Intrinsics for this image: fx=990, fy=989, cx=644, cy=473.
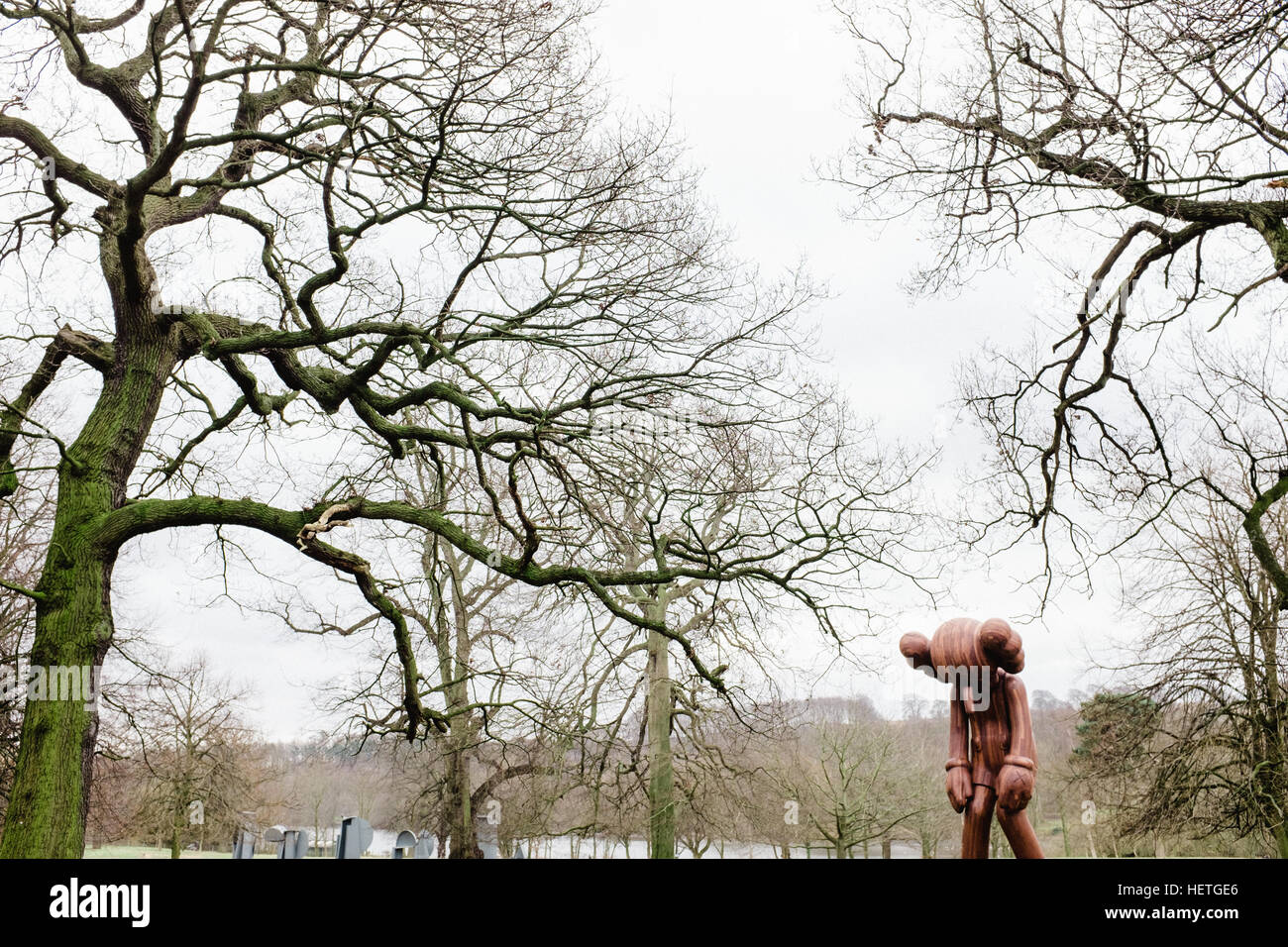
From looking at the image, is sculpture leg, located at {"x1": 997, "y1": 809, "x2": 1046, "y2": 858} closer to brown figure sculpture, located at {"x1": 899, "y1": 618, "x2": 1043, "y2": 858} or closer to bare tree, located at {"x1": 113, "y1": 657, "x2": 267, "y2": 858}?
brown figure sculpture, located at {"x1": 899, "y1": 618, "x2": 1043, "y2": 858}

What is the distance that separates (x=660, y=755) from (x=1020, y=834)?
916cm

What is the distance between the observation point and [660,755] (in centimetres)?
1311

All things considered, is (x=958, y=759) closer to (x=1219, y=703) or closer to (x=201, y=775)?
(x=1219, y=703)

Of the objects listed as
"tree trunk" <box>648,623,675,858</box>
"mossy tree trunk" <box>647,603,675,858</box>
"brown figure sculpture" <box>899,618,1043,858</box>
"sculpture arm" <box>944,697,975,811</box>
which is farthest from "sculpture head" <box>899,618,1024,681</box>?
"tree trunk" <box>648,623,675,858</box>

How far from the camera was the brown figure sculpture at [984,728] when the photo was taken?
4.28 meters

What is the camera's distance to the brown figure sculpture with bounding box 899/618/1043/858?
14.0ft

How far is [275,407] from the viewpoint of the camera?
9992 mm

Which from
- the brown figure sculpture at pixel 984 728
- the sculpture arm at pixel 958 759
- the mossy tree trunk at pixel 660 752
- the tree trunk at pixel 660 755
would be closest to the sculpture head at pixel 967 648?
the brown figure sculpture at pixel 984 728

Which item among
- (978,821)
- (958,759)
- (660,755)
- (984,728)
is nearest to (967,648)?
(984,728)

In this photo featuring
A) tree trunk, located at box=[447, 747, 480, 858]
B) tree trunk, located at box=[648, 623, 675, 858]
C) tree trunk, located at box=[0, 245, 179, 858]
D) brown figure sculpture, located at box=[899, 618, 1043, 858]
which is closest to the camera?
brown figure sculpture, located at box=[899, 618, 1043, 858]

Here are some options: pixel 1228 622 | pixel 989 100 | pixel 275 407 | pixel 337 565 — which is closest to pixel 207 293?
pixel 275 407

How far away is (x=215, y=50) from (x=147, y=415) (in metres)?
3.26
